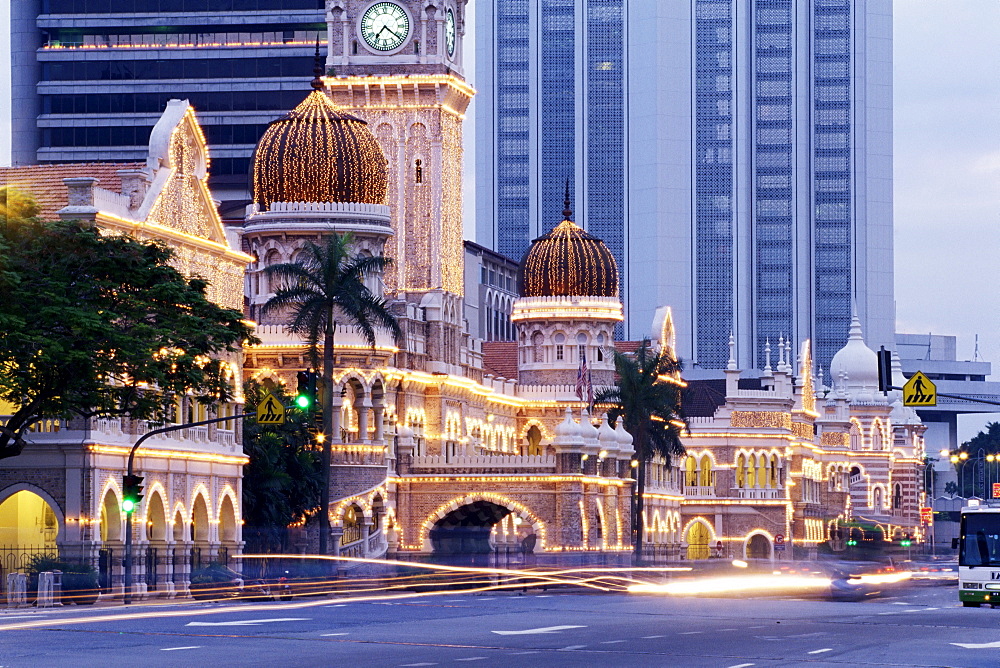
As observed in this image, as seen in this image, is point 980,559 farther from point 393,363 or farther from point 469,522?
point 393,363

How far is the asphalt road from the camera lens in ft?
117

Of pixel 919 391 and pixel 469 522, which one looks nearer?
pixel 919 391

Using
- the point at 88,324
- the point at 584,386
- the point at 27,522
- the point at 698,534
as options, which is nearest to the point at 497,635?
the point at 88,324

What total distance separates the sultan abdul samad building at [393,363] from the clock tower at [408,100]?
3.8 inches

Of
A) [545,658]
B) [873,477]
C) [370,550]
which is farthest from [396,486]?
[873,477]

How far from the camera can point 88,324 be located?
169ft

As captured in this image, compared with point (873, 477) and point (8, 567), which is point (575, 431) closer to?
point (8, 567)

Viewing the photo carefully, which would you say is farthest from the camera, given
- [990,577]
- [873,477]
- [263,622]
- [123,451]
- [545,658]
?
[873,477]

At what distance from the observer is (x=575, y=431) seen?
91.9 m

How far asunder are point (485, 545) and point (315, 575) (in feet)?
58.9

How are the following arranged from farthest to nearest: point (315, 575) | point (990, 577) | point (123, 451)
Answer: point (315, 575)
point (123, 451)
point (990, 577)

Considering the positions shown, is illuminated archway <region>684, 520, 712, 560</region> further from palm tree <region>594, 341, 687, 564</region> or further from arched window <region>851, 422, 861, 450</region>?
arched window <region>851, 422, 861, 450</region>

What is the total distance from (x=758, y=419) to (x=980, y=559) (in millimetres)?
80642

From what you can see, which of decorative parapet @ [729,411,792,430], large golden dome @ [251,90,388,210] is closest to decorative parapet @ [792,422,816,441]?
decorative parapet @ [729,411,792,430]
